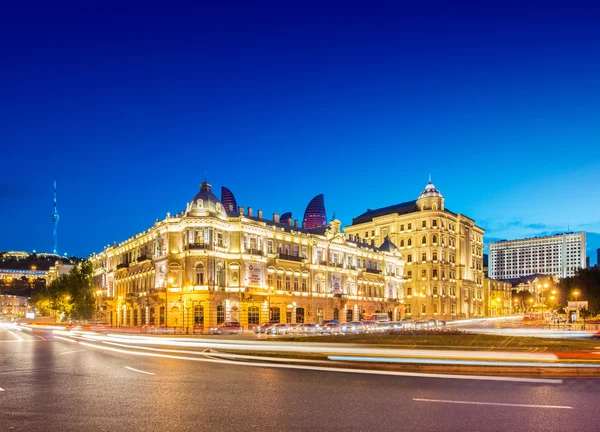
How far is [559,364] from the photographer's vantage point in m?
19.2

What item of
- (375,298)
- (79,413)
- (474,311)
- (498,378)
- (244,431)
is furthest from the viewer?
(474,311)

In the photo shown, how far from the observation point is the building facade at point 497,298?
507 ft

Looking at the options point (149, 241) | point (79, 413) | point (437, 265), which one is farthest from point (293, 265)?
point (79, 413)

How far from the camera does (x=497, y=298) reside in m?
157

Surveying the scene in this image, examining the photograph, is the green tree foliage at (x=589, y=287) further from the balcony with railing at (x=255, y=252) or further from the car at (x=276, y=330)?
the balcony with railing at (x=255, y=252)

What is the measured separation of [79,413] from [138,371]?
7.88 m

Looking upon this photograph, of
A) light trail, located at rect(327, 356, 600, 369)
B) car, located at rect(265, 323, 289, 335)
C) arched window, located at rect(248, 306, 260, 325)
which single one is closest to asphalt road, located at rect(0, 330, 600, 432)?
light trail, located at rect(327, 356, 600, 369)

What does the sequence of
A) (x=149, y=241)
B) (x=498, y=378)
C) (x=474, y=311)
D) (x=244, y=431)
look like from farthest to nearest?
(x=474, y=311)
(x=149, y=241)
(x=498, y=378)
(x=244, y=431)

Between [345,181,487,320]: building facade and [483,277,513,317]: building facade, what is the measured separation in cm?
2767

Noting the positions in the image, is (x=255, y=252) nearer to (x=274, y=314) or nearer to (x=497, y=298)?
(x=274, y=314)

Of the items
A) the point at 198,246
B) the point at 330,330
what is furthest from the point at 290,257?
the point at 330,330

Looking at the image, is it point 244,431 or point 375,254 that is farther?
point 375,254

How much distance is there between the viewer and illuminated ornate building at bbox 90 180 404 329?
6931 centimetres

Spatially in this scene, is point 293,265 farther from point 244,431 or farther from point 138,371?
point 244,431
